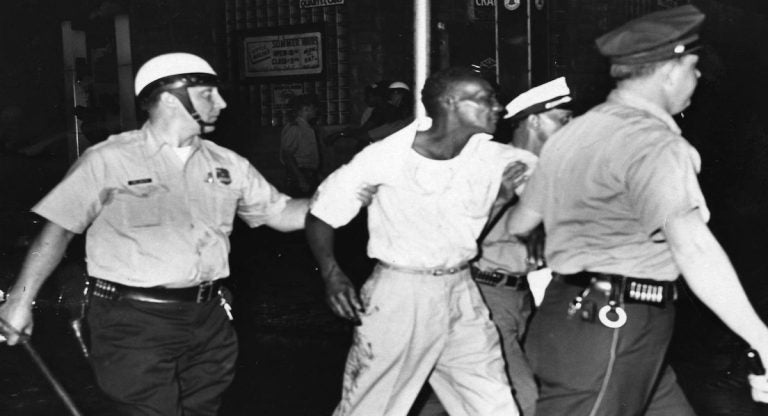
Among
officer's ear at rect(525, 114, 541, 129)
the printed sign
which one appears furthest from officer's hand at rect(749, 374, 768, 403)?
the printed sign

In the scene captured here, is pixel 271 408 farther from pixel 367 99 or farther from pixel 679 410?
pixel 367 99

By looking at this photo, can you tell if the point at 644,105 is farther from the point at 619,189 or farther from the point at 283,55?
the point at 283,55

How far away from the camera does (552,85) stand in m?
5.21

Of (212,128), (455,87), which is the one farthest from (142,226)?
(455,87)

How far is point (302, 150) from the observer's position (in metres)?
13.5

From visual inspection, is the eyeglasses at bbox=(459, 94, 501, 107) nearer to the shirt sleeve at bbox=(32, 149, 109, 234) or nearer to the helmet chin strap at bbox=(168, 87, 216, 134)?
the helmet chin strap at bbox=(168, 87, 216, 134)

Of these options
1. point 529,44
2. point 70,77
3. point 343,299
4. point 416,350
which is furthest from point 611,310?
point 70,77

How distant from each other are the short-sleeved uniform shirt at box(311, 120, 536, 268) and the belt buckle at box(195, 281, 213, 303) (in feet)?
1.84

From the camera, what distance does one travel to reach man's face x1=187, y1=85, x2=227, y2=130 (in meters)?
4.47

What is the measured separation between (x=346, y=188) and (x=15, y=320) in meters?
1.44

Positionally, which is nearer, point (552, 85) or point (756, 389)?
point (756, 389)

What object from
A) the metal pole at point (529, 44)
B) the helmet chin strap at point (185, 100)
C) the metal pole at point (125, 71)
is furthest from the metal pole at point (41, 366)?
the metal pole at point (125, 71)

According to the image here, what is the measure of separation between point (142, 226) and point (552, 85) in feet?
7.20

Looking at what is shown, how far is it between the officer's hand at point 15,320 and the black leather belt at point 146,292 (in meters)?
0.28
